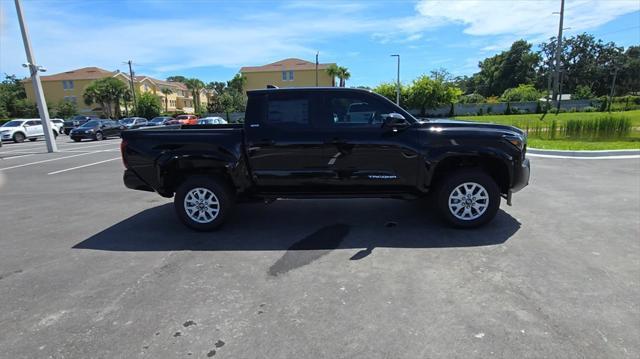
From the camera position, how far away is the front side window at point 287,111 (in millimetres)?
5020

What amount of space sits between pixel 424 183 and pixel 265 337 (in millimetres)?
3044

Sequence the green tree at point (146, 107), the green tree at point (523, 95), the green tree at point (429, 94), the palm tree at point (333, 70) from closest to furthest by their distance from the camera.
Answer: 1. the green tree at point (429, 94)
2. the green tree at point (146, 107)
3. the green tree at point (523, 95)
4. the palm tree at point (333, 70)

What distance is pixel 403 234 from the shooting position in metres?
4.94

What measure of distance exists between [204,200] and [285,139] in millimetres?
1401

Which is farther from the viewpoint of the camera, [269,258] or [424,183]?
[424,183]

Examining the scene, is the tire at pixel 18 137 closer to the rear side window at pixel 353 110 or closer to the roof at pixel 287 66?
the rear side window at pixel 353 110

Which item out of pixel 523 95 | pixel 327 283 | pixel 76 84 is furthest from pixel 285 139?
pixel 76 84

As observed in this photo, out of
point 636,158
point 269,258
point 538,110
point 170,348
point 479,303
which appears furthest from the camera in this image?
point 538,110

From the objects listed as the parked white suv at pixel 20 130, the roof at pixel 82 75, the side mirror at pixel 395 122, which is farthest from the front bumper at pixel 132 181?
the roof at pixel 82 75

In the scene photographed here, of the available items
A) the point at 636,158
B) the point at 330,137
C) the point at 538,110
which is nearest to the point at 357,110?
the point at 330,137

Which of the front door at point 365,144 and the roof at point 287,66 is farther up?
the roof at point 287,66

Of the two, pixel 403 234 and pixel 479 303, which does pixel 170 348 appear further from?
pixel 403 234

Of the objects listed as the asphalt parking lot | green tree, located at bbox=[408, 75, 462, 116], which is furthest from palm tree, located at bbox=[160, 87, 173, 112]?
the asphalt parking lot

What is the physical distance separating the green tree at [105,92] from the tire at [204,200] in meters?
64.9
